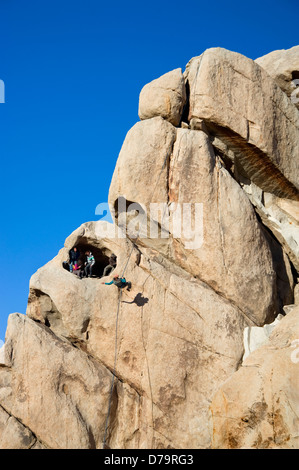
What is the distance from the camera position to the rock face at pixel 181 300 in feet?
58.9

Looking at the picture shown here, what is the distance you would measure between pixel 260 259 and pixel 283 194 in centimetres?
467

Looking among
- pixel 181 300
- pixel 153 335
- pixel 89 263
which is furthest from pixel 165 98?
pixel 153 335

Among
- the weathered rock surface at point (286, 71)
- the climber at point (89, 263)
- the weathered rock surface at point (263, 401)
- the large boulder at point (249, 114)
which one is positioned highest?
the weathered rock surface at point (286, 71)

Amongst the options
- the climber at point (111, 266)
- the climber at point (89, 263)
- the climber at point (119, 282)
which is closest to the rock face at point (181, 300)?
the climber at point (111, 266)

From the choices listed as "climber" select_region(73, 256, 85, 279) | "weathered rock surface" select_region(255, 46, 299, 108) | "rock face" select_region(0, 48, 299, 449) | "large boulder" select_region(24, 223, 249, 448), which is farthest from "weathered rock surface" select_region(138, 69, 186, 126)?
"climber" select_region(73, 256, 85, 279)

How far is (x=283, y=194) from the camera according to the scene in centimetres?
2495

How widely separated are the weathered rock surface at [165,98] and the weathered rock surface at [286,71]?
17.3ft

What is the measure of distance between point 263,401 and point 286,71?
51.0 feet

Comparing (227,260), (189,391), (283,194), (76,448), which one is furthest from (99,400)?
(283,194)

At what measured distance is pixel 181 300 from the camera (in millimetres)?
19953

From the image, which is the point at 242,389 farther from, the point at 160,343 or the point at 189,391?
the point at 160,343

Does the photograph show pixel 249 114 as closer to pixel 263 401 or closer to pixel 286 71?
pixel 286 71

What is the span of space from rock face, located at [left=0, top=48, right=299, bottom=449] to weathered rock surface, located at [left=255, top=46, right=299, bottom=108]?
186 cm

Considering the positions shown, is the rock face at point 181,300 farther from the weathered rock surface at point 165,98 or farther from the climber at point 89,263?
the climber at point 89,263
